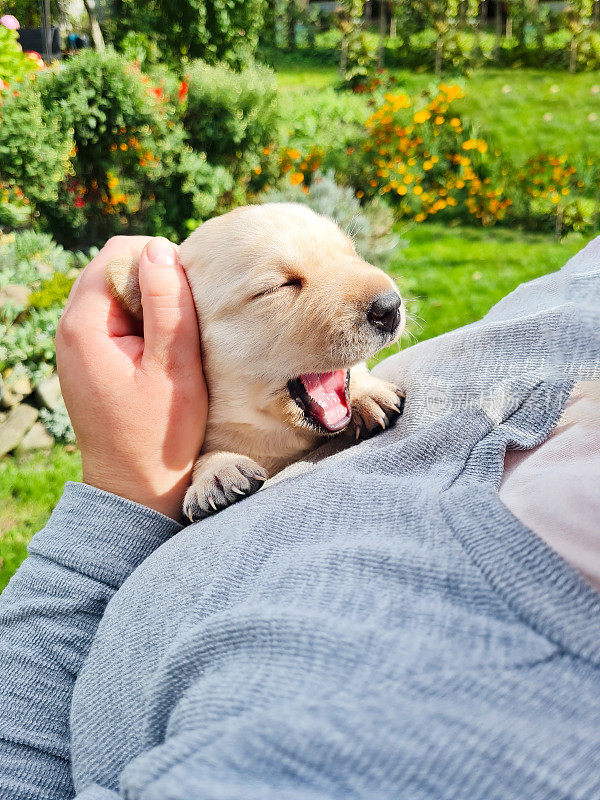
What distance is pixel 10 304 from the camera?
5.68m

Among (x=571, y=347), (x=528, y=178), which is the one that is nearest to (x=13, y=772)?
(x=571, y=347)

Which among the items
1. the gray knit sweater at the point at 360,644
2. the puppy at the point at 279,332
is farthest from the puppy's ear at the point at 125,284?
the gray knit sweater at the point at 360,644

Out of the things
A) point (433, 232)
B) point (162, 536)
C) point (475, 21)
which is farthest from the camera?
point (475, 21)

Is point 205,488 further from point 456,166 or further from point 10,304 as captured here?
point 456,166

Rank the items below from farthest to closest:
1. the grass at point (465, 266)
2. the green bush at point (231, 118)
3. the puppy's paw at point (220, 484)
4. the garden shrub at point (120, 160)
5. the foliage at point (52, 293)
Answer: the green bush at point (231, 118) < the garden shrub at point (120, 160) < the grass at point (465, 266) < the foliage at point (52, 293) < the puppy's paw at point (220, 484)

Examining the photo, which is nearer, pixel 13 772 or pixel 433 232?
pixel 13 772

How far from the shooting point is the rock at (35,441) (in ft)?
18.0

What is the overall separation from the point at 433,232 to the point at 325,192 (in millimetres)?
2613

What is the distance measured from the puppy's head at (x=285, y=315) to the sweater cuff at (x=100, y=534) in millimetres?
512

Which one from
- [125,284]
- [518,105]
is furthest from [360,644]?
[518,105]

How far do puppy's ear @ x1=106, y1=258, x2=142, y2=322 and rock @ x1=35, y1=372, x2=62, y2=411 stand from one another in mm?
3802

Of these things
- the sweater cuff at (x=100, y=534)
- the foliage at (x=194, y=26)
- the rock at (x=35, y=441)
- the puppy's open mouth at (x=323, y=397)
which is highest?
the foliage at (x=194, y=26)

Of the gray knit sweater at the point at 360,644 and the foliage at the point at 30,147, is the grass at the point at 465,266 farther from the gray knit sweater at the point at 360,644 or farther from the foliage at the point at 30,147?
the gray knit sweater at the point at 360,644

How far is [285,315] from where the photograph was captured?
6.44 feet
